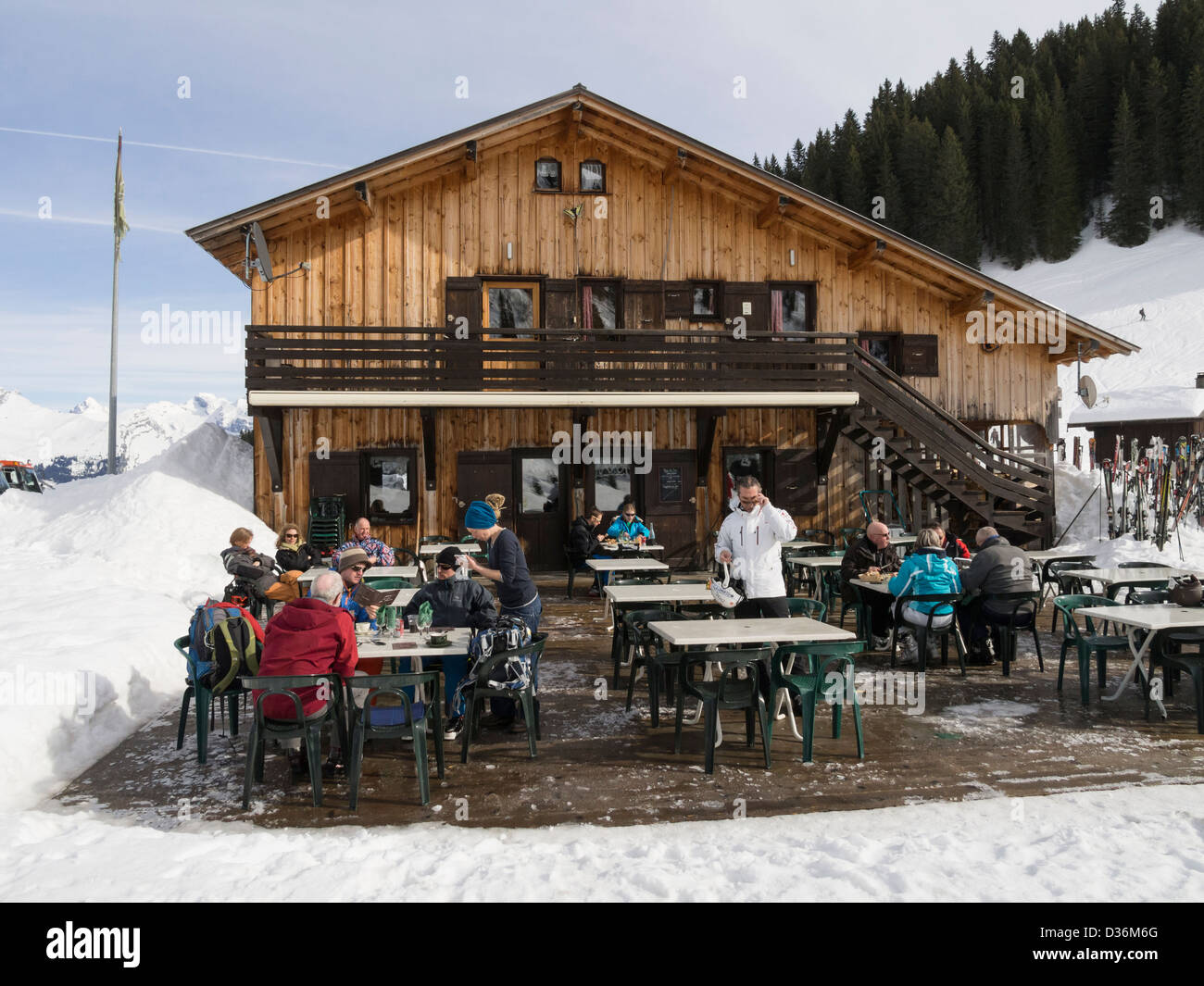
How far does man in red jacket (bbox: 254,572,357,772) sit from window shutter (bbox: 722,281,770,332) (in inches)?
531

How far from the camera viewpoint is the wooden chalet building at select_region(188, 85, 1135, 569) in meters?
15.7

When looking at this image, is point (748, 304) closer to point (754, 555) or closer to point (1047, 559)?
point (1047, 559)

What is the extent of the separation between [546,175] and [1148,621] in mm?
13759

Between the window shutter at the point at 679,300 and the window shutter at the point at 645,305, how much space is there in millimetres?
150

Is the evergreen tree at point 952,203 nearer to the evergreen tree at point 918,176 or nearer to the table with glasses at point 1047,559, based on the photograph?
the evergreen tree at point 918,176

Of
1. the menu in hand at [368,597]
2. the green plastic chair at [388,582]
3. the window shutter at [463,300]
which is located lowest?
the green plastic chair at [388,582]

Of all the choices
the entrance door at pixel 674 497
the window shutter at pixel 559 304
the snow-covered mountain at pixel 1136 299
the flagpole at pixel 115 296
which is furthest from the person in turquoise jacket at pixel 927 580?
the snow-covered mountain at pixel 1136 299

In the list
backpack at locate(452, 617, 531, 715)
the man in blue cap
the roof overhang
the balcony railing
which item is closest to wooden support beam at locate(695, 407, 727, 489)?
the roof overhang

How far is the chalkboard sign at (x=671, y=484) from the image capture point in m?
17.4

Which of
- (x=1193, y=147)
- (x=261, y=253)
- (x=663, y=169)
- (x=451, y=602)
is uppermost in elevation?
(x=1193, y=147)

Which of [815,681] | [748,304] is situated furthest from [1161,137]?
[815,681]

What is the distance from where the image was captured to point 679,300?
17359 mm

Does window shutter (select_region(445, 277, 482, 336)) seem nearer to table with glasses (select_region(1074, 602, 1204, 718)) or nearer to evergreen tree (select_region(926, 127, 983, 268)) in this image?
table with glasses (select_region(1074, 602, 1204, 718))

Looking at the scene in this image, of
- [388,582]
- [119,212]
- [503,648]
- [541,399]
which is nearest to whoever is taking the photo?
[503,648]
